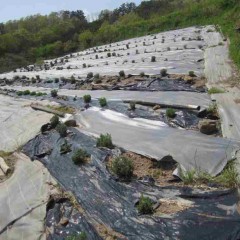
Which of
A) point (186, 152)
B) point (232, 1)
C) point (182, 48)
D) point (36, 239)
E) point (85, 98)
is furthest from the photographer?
point (232, 1)

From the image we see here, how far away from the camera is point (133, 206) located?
5.41m

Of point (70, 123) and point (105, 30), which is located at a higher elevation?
point (105, 30)

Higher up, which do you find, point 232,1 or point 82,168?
point 232,1

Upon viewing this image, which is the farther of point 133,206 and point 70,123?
point 70,123

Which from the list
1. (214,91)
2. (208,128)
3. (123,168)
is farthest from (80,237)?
(214,91)

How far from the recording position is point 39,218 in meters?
5.76

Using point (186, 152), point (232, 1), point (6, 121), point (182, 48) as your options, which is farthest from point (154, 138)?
point (232, 1)

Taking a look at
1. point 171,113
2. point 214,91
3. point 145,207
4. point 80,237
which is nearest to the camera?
point 80,237

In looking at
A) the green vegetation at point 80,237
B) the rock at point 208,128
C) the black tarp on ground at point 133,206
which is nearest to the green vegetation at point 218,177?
the black tarp on ground at point 133,206

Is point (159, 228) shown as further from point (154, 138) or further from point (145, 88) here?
point (145, 88)

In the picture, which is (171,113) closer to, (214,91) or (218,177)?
(214,91)

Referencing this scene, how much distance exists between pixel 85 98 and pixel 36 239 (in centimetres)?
679

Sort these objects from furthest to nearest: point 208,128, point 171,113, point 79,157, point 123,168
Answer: point 171,113 → point 208,128 → point 79,157 → point 123,168

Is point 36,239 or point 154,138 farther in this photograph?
point 154,138
